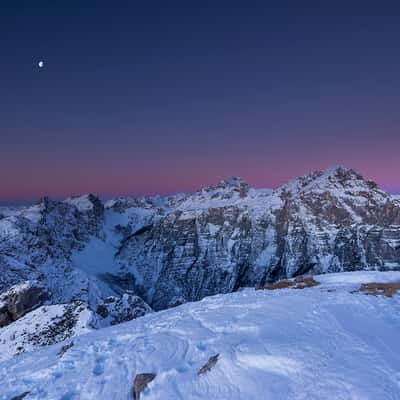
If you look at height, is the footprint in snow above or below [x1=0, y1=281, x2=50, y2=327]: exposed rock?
above

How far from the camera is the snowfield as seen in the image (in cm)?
737

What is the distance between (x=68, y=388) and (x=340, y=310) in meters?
11.1

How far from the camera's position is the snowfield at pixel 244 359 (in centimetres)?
737

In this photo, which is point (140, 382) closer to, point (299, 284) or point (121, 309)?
point (299, 284)

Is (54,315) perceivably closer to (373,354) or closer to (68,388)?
(68,388)

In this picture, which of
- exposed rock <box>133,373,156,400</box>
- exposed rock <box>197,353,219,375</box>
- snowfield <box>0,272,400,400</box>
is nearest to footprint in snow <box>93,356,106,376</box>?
snowfield <box>0,272,400,400</box>

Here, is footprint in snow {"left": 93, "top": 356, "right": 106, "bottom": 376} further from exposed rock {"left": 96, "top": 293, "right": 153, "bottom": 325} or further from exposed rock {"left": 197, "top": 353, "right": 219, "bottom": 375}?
exposed rock {"left": 96, "top": 293, "right": 153, "bottom": 325}

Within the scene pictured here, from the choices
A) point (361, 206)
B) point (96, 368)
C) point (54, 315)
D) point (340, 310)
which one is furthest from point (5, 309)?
point (361, 206)

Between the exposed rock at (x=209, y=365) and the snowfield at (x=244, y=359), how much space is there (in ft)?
0.47

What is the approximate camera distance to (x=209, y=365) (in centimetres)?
873

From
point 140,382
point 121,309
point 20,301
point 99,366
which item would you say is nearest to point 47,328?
point 121,309

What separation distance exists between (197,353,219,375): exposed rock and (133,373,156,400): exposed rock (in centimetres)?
142

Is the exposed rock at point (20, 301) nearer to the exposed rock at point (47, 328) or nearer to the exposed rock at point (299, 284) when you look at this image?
the exposed rock at point (47, 328)

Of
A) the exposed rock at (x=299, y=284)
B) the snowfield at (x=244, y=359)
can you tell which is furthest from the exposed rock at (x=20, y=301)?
the exposed rock at (x=299, y=284)
